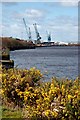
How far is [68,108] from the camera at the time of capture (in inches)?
349

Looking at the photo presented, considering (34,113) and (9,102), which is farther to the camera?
(9,102)

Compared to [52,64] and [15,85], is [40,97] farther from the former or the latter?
[52,64]

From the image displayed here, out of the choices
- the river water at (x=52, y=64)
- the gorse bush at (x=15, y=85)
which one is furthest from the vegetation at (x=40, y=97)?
the river water at (x=52, y=64)

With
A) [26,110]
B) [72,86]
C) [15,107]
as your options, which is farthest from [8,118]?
[72,86]

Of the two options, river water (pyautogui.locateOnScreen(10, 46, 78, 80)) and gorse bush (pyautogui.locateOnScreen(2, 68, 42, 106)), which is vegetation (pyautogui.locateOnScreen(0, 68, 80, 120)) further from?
river water (pyautogui.locateOnScreen(10, 46, 78, 80))

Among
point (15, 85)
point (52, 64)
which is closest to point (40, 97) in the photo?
point (15, 85)

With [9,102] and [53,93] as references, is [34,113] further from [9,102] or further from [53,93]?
[9,102]

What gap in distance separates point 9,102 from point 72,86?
242 cm

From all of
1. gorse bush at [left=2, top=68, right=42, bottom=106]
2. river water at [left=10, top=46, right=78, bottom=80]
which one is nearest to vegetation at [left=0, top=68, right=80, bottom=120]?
gorse bush at [left=2, top=68, right=42, bottom=106]

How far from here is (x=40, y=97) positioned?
966 cm

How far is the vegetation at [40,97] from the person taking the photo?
8.93 meters

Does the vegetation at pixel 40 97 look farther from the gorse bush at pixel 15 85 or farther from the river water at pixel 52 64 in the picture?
the river water at pixel 52 64

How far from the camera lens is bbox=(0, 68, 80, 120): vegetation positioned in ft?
29.3

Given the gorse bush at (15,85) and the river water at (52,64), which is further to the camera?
the river water at (52,64)
